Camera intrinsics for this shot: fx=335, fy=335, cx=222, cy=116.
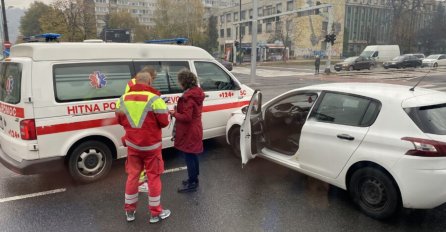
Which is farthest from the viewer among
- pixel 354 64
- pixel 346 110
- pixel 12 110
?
pixel 354 64

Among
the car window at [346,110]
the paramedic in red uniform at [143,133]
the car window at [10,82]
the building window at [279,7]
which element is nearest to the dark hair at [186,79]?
the paramedic in red uniform at [143,133]

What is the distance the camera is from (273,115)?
5383 millimetres

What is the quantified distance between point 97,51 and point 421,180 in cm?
427

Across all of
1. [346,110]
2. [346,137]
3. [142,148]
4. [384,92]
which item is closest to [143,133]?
[142,148]

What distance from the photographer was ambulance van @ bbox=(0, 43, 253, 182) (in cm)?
423

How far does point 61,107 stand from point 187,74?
1749 mm

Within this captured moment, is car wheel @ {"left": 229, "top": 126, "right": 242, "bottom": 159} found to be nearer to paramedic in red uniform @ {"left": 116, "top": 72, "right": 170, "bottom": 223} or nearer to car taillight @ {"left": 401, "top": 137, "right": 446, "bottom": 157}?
paramedic in red uniform @ {"left": 116, "top": 72, "right": 170, "bottom": 223}

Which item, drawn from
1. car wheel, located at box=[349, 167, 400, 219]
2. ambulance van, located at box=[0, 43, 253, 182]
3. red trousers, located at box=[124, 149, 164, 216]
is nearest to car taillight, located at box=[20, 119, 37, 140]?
ambulance van, located at box=[0, 43, 253, 182]

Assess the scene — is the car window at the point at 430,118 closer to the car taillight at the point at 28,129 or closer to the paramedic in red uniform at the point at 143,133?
the paramedic in red uniform at the point at 143,133

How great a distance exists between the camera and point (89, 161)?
15.4ft

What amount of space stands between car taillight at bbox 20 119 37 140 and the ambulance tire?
0.56 metres

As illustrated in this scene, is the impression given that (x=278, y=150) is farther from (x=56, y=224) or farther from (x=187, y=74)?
(x=56, y=224)

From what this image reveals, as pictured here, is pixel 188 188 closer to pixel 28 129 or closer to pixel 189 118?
→ pixel 189 118

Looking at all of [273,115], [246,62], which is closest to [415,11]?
[246,62]
